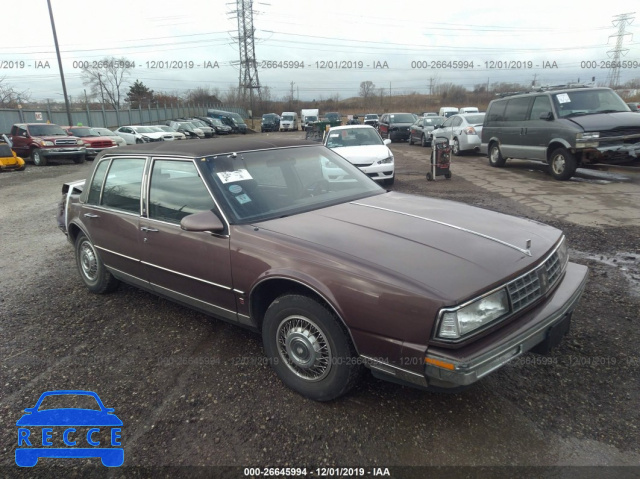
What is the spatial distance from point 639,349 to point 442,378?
209 centimetres

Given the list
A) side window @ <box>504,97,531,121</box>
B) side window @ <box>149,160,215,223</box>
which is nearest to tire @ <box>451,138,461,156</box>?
side window @ <box>504,97,531,121</box>

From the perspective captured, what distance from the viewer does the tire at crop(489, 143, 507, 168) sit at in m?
13.2

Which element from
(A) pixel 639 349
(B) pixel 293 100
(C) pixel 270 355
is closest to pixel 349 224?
(C) pixel 270 355

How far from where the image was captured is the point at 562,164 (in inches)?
412

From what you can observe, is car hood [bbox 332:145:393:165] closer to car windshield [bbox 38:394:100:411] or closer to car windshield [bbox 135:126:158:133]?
car windshield [bbox 38:394:100:411]

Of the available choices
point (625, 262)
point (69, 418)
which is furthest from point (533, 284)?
point (625, 262)

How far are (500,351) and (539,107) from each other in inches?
427

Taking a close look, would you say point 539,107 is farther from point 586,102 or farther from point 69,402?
point 69,402

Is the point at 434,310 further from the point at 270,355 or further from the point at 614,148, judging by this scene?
the point at 614,148

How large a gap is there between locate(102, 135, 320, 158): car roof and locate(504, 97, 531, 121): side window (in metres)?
9.63

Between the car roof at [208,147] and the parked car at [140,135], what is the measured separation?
23.3 metres

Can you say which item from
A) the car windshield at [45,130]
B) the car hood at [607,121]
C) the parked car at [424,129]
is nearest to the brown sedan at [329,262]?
the car hood at [607,121]

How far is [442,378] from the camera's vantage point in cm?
219

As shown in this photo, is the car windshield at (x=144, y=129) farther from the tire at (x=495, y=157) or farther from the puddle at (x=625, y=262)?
the puddle at (x=625, y=262)
